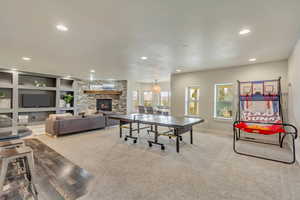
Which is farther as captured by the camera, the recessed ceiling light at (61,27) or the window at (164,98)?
the window at (164,98)

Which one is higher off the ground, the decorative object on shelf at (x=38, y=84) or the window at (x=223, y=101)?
the decorative object on shelf at (x=38, y=84)

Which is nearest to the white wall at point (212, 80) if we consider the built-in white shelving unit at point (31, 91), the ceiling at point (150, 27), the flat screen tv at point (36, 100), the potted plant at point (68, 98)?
the ceiling at point (150, 27)

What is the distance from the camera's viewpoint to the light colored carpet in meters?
1.95

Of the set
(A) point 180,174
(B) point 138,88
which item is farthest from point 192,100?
(B) point 138,88

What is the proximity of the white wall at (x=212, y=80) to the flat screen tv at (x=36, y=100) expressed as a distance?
262 inches

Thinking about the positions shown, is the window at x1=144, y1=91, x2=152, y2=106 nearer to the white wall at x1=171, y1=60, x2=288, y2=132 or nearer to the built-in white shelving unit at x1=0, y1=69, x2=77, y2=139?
the white wall at x1=171, y1=60, x2=288, y2=132

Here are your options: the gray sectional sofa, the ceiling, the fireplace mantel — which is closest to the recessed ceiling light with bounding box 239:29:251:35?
the ceiling

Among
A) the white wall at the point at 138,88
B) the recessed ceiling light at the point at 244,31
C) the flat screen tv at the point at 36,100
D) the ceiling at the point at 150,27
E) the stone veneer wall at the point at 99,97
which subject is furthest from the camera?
the white wall at the point at 138,88

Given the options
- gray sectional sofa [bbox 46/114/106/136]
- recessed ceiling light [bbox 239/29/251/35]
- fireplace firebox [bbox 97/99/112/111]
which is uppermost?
recessed ceiling light [bbox 239/29/251/35]

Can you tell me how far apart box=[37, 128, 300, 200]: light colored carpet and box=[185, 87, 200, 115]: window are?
2.82m

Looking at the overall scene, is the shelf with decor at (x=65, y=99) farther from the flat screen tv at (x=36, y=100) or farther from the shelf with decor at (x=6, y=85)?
the shelf with decor at (x=6, y=85)

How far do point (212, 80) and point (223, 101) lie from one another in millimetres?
965

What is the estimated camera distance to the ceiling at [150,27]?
6.35ft

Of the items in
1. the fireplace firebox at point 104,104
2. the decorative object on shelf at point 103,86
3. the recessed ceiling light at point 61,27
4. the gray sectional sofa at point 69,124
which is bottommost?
the gray sectional sofa at point 69,124
